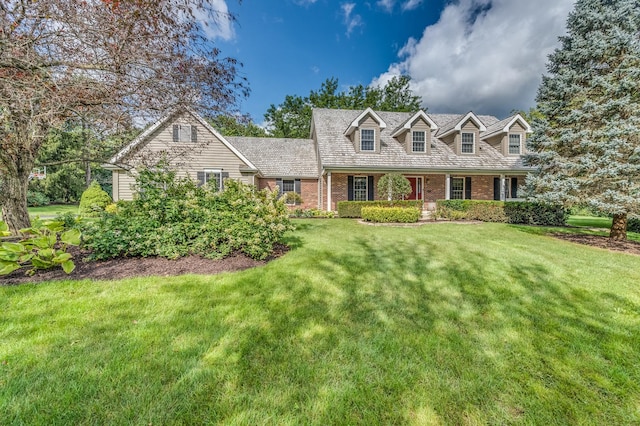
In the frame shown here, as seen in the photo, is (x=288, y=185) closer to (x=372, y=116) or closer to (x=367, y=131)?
(x=367, y=131)

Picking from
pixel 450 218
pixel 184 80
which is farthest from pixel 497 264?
pixel 450 218

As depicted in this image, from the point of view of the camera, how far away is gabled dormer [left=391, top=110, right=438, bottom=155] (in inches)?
616

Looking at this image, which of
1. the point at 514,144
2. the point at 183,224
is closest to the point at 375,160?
the point at 514,144

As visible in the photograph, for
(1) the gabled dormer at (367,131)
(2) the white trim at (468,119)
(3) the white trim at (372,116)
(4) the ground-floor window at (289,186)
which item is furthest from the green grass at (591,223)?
(4) the ground-floor window at (289,186)

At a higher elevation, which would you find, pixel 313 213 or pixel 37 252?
pixel 313 213

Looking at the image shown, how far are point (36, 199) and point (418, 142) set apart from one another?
109 ft

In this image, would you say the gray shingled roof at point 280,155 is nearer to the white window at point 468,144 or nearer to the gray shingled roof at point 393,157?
the gray shingled roof at point 393,157

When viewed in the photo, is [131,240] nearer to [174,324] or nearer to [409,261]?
[174,324]

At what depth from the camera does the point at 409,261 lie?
18.2 feet

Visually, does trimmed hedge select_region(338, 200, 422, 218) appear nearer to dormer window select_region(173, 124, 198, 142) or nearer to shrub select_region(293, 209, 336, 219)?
shrub select_region(293, 209, 336, 219)

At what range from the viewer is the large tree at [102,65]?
375 centimetres

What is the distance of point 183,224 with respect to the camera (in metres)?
5.13

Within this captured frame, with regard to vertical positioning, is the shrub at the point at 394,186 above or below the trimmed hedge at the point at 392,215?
above

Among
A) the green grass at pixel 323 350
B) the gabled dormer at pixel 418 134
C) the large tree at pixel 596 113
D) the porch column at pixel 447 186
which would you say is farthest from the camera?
the gabled dormer at pixel 418 134
